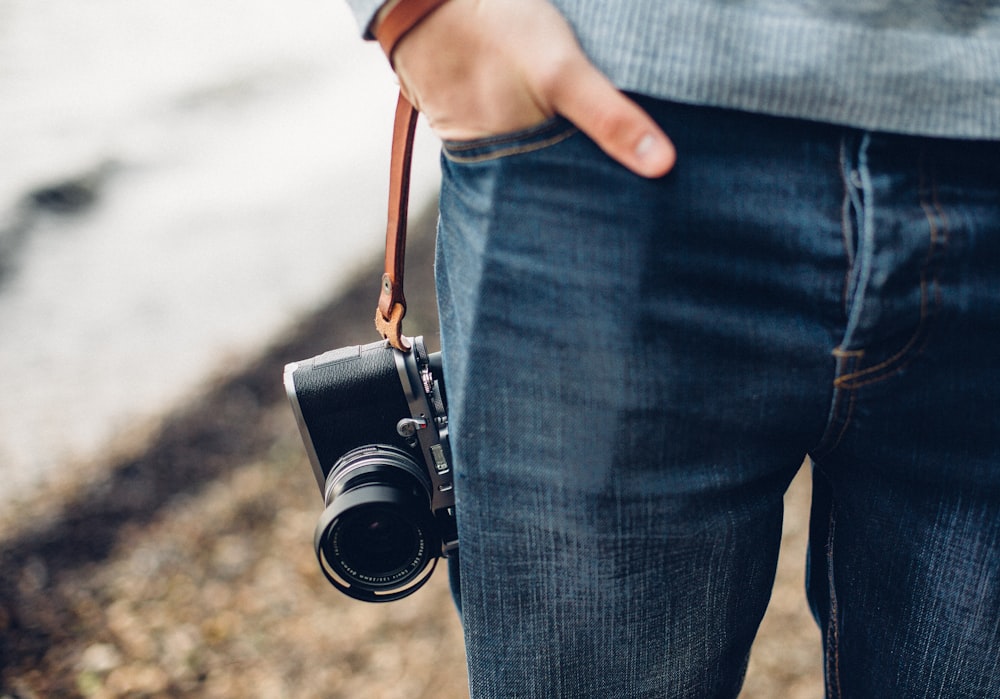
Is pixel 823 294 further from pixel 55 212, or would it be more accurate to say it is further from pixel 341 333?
pixel 55 212

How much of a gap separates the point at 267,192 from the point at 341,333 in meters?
1.96

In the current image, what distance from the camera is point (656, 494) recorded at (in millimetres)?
693

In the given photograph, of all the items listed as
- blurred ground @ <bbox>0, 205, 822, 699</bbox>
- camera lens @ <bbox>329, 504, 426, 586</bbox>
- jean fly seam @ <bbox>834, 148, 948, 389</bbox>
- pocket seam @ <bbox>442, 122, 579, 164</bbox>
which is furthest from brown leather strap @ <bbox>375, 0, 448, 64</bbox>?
blurred ground @ <bbox>0, 205, 822, 699</bbox>

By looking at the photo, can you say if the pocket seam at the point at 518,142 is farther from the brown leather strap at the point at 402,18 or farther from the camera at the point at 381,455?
the camera at the point at 381,455

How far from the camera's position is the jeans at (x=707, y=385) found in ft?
2.10

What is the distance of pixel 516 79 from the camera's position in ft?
2.06

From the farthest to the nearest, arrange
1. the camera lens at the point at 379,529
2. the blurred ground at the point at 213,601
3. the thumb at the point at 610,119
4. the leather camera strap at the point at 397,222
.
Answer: the blurred ground at the point at 213,601 < the camera lens at the point at 379,529 < the leather camera strap at the point at 397,222 < the thumb at the point at 610,119

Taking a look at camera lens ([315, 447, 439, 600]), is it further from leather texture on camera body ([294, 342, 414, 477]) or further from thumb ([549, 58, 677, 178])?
thumb ([549, 58, 677, 178])

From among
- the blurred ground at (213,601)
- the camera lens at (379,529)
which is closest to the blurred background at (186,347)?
the blurred ground at (213,601)

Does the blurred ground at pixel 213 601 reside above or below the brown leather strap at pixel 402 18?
below

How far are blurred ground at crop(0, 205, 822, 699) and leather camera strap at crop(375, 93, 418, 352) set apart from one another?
1.40 meters

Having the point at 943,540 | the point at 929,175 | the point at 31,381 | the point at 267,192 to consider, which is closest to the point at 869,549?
the point at 943,540

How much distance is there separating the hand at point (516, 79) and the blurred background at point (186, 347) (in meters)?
1.76

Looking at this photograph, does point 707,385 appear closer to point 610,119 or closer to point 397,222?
point 610,119
